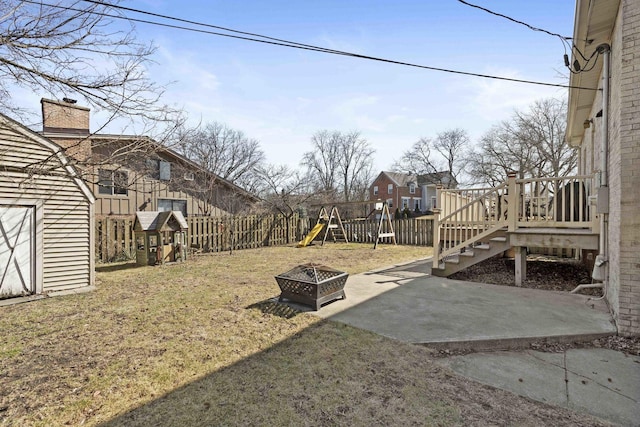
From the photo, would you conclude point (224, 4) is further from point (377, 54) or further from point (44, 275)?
point (44, 275)

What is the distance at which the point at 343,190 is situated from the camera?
4019 cm

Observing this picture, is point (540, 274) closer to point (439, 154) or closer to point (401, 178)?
point (439, 154)

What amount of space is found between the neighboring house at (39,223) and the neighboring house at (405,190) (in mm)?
36682

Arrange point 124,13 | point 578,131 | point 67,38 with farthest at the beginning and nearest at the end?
point 578,131 → point 124,13 → point 67,38

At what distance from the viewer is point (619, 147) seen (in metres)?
3.80

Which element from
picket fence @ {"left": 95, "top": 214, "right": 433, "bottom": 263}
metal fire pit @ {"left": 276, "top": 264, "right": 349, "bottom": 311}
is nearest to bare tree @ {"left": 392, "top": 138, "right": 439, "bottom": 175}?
picket fence @ {"left": 95, "top": 214, "right": 433, "bottom": 263}

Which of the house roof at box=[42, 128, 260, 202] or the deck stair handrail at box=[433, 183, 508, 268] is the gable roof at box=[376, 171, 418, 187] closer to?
the house roof at box=[42, 128, 260, 202]

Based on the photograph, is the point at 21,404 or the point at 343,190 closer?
the point at 21,404

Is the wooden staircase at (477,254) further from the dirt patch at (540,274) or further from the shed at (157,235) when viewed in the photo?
the shed at (157,235)

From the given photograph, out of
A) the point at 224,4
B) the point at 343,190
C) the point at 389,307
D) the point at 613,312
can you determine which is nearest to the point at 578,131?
the point at 613,312

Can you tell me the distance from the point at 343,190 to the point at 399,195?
7432 mm

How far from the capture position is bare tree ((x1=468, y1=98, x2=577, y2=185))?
23859 mm

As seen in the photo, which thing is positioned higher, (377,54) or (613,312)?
(377,54)

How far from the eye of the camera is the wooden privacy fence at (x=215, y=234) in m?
9.85
